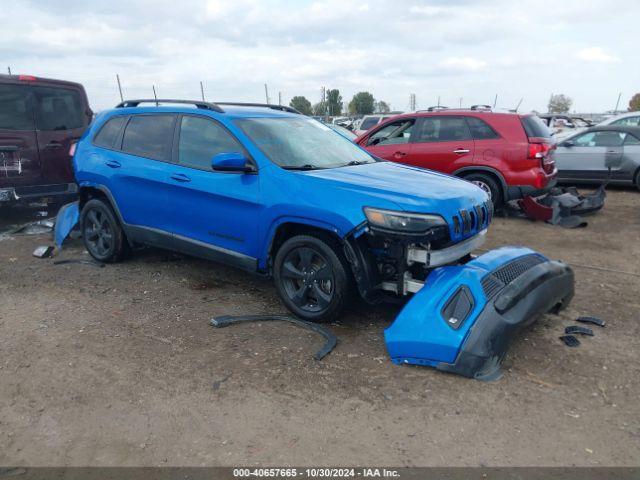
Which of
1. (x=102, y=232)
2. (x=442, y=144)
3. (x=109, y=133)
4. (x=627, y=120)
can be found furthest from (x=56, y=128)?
(x=627, y=120)

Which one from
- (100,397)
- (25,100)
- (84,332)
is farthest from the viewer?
(25,100)

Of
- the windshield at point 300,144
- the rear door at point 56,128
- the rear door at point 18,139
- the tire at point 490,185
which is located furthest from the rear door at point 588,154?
the rear door at point 18,139

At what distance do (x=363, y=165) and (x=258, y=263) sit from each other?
4.38ft

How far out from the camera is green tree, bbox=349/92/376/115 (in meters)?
61.0

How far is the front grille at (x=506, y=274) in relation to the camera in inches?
134

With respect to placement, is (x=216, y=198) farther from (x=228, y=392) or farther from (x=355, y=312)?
(x=228, y=392)

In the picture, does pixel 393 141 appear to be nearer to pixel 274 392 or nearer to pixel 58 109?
pixel 58 109

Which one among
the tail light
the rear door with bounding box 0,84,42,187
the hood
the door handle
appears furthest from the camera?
the tail light

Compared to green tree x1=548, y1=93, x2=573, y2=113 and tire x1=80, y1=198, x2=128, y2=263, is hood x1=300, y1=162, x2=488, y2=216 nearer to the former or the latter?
tire x1=80, y1=198, x2=128, y2=263

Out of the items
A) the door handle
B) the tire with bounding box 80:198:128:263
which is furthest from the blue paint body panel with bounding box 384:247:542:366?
the tire with bounding box 80:198:128:263

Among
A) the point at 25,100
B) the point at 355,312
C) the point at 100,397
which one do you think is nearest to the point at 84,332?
the point at 100,397

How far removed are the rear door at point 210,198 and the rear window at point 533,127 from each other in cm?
505

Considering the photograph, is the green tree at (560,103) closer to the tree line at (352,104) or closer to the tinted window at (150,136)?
the tree line at (352,104)

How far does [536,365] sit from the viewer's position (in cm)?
348
